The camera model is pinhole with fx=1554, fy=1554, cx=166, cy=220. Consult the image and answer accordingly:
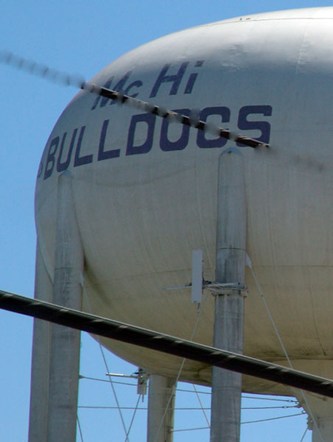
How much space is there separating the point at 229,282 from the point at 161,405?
8.50 metres

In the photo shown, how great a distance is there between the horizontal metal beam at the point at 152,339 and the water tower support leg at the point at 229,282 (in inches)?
597

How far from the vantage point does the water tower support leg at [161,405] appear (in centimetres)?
3294

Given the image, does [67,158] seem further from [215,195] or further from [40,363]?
[40,363]

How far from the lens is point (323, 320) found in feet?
85.1

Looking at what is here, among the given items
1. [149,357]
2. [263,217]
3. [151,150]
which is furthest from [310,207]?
[149,357]

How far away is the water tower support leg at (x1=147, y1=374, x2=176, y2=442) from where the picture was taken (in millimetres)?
32938

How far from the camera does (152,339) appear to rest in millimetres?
9789

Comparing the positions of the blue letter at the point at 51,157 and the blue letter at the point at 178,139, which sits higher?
the blue letter at the point at 51,157

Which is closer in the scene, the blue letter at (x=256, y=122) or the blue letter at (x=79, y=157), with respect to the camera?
the blue letter at (x=256, y=122)

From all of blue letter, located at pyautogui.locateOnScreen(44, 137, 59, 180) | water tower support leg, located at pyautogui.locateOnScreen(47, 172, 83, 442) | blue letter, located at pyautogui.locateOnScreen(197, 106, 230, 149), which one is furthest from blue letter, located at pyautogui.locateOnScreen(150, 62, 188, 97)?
blue letter, located at pyautogui.locateOnScreen(44, 137, 59, 180)

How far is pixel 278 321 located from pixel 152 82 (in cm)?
467

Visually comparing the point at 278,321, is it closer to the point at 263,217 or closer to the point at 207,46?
the point at 263,217

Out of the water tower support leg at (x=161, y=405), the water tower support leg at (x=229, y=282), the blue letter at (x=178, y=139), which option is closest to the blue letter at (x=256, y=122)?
the water tower support leg at (x=229, y=282)

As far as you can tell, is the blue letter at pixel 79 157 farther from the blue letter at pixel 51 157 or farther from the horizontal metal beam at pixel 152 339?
the horizontal metal beam at pixel 152 339
